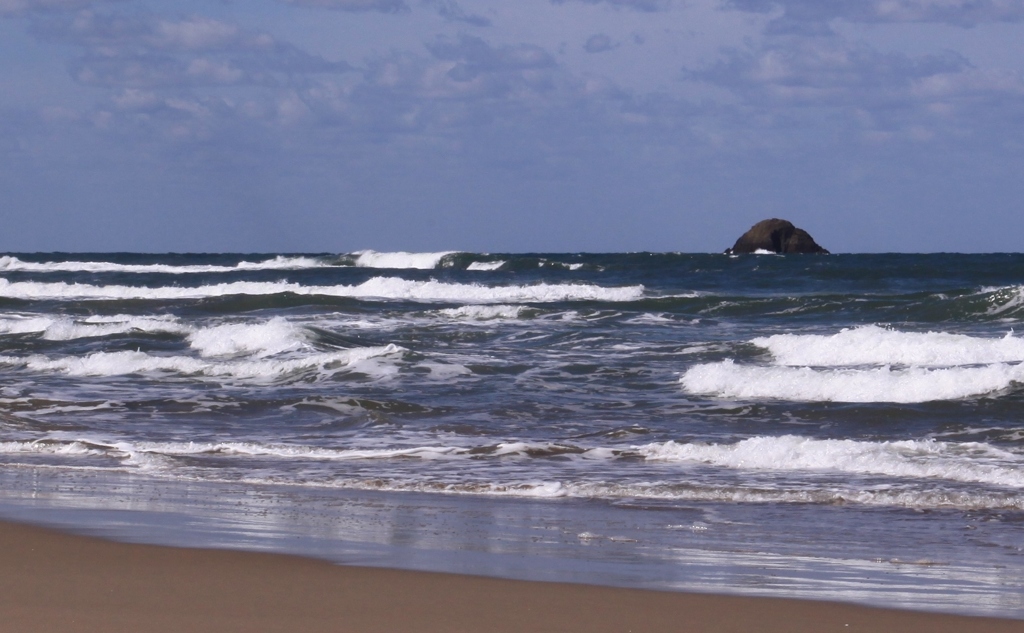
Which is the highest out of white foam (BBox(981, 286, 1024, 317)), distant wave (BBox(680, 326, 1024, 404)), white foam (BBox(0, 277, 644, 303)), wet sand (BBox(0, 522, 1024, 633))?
white foam (BBox(0, 277, 644, 303))

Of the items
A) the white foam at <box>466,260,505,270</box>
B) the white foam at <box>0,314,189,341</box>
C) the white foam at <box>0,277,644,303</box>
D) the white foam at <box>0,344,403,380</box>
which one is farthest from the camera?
the white foam at <box>466,260,505,270</box>

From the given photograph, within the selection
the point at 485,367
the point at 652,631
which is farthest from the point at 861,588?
the point at 485,367

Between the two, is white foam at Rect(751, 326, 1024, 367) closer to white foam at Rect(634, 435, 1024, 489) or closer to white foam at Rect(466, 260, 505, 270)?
white foam at Rect(634, 435, 1024, 489)

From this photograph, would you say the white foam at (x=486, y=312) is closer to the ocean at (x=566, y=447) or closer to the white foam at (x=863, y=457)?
the ocean at (x=566, y=447)

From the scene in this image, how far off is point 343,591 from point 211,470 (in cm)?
391

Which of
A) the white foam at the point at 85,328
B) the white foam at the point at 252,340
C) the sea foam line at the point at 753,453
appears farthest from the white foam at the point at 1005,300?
the white foam at the point at 85,328

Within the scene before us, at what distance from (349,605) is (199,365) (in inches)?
442

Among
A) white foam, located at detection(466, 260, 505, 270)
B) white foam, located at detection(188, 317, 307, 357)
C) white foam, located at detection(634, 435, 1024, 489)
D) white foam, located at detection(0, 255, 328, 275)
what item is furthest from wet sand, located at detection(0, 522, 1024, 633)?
white foam, located at detection(0, 255, 328, 275)

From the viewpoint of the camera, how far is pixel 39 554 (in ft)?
16.6

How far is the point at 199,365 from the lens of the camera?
14945 mm

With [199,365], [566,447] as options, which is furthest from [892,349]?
[199,365]

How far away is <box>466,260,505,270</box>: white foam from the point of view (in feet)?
152

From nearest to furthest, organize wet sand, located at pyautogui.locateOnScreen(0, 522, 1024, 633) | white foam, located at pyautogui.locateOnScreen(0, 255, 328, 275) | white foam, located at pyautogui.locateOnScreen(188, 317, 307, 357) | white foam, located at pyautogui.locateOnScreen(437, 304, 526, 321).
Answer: wet sand, located at pyautogui.locateOnScreen(0, 522, 1024, 633), white foam, located at pyautogui.locateOnScreen(188, 317, 307, 357), white foam, located at pyautogui.locateOnScreen(437, 304, 526, 321), white foam, located at pyautogui.locateOnScreen(0, 255, 328, 275)

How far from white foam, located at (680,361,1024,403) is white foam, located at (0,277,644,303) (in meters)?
17.4
